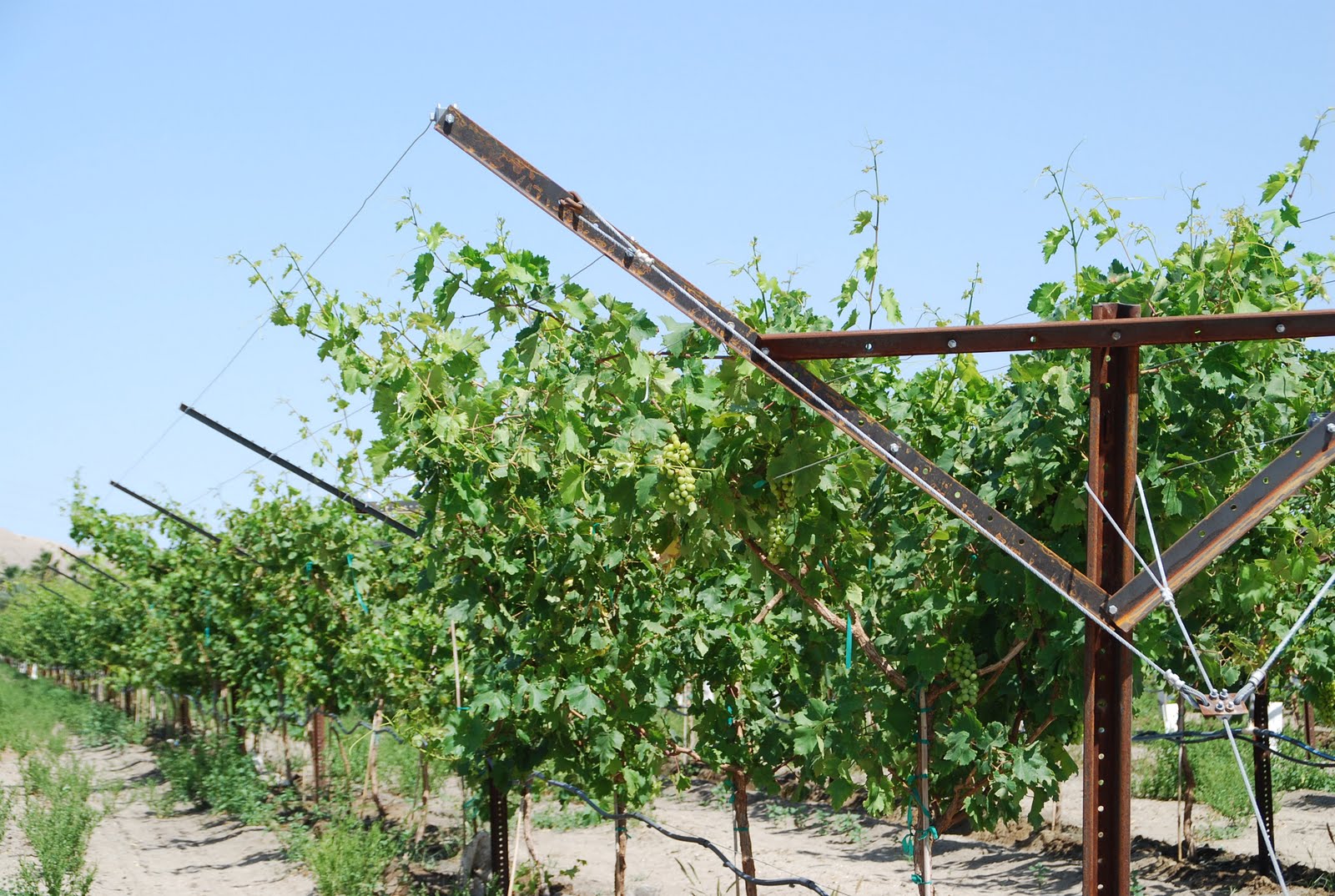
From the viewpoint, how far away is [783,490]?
166 inches

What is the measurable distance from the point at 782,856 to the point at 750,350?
338 inches

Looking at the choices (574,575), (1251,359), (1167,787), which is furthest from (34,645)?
(1251,359)

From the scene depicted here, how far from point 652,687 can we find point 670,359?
225 centimetres

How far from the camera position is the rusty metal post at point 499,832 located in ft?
21.9

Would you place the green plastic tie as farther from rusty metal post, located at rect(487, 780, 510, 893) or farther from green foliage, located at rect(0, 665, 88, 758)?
green foliage, located at rect(0, 665, 88, 758)

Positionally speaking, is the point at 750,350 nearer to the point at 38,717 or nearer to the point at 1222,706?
the point at 1222,706

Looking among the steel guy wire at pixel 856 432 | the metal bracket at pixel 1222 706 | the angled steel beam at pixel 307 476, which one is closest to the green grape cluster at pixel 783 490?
the steel guy wire at pixel 856 432

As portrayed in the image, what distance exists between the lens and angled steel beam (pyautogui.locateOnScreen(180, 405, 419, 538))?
6.84 meters

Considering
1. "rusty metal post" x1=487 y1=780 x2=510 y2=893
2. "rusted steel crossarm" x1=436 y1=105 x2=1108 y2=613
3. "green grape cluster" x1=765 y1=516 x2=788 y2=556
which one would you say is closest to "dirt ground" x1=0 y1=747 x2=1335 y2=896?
"rusty metal post" x1=487 y1=780 x2=510 y2=893

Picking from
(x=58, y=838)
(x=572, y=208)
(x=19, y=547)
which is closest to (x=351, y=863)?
(x=58, y=838)

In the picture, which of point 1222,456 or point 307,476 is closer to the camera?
point 1222,456

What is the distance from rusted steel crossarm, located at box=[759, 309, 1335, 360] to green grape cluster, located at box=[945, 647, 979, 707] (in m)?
1.45

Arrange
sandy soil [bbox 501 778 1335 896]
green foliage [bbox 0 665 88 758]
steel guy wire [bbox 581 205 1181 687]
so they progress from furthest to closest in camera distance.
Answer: green foliage [bbox 0 665 88 758], sandy soil [bbox 501 778 1335 896], steel guy wire [bbox 581 205 1181 687]

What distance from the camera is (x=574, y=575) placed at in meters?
5.71
